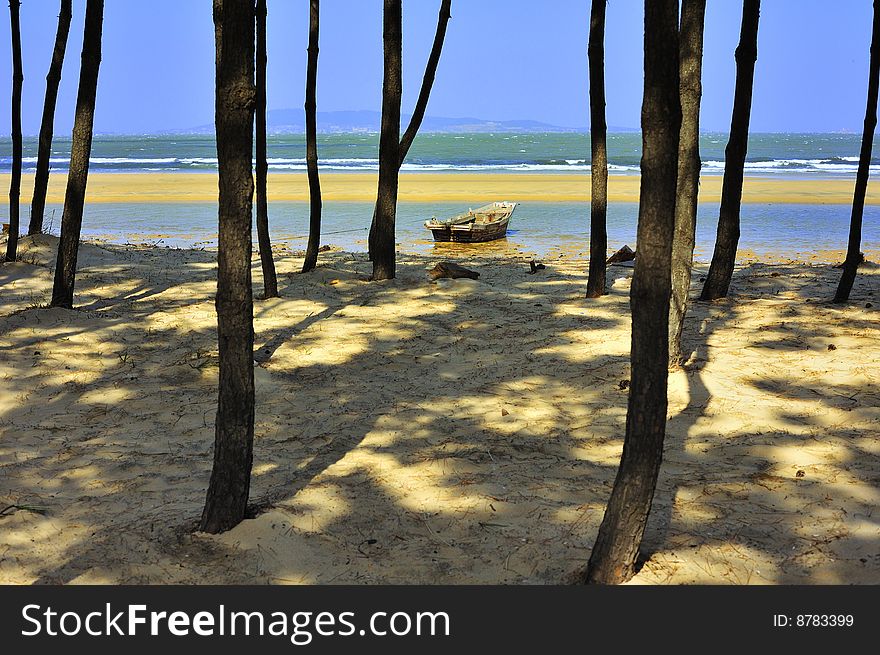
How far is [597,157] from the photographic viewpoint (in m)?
9.38

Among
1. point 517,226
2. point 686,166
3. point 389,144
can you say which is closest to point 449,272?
point 389,144

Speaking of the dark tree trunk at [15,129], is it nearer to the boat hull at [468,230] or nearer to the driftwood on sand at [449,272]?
the driftwood on sand at [449,272]

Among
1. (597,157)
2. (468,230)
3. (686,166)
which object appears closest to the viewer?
(686,166)

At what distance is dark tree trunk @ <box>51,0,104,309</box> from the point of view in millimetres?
8227

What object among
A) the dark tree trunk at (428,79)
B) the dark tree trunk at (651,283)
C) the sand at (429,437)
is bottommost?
the sand at (429,437)

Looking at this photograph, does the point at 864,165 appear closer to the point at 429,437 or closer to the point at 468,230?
the point at 429,437

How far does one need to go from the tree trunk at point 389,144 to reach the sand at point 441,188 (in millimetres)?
16777

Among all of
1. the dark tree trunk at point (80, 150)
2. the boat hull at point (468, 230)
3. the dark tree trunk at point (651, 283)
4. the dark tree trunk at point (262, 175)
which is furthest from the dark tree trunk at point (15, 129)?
the dark tree trunk at point (651, 283)

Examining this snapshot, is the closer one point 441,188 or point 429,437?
point 429,437

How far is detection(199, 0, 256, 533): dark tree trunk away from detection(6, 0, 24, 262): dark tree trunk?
727 cm

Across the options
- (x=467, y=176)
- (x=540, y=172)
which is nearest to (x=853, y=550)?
(x=467, y=176)

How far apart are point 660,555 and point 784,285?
7.18m

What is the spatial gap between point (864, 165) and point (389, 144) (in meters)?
5.19

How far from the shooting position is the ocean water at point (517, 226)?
1745 cm
